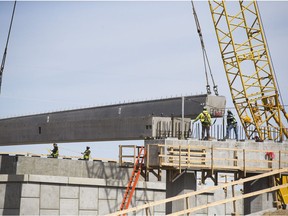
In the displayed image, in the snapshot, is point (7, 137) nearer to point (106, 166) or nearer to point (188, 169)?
point (106, 166)

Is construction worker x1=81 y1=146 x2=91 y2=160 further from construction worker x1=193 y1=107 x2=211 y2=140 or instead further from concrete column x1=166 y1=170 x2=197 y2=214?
construction worker x1=193 y1=107 x2=211 y2=140

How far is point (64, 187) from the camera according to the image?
125 ft

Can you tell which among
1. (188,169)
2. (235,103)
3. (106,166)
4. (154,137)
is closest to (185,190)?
(188,169)

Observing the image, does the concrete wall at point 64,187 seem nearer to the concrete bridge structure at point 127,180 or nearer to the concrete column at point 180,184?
the concrete bridge structure at point 127,180

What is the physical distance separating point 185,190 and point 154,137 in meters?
3.70

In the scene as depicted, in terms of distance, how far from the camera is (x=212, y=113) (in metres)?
42.5

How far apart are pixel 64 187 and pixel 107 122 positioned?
836 centimetres

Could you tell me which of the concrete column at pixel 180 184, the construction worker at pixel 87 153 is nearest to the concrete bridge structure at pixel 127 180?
the concrete column at pixel 180 184

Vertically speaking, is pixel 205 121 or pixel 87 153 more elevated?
pixel 205 121

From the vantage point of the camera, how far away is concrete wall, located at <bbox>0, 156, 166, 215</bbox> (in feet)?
121

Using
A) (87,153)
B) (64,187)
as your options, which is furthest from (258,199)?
(87,153)

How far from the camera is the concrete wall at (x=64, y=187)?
36.8m

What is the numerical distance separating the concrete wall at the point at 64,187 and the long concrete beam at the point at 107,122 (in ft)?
10.7

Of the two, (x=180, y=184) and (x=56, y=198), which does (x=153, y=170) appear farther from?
(x=56, y=198)
